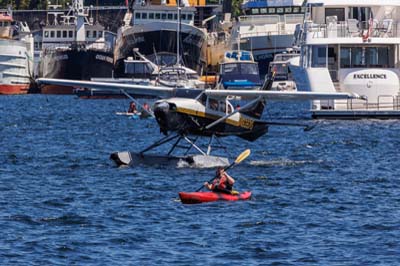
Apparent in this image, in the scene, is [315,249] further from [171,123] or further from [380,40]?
[380,40]

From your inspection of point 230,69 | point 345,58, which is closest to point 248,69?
point 230,69

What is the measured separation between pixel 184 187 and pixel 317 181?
4.19 m

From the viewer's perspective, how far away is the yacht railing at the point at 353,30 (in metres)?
63.7

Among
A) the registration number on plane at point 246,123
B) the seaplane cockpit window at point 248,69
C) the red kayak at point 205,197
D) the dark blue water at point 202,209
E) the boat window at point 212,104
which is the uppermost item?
the boat window at point 212,104

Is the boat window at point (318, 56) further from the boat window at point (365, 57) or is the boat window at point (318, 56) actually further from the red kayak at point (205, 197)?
the red kayak at point (205, 197)

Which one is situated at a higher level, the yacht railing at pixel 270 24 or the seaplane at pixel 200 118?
the yacht railing at pixel 270 24

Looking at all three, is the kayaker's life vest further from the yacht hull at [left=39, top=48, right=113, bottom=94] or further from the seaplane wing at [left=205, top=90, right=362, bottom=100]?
the yacht hull at [left=39, top=48, right=113, bottom=94]

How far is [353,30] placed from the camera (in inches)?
2527

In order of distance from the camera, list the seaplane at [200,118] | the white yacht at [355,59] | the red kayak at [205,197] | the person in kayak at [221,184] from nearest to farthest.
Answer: the red kayak at [205,197] < the person in kayak at [221,184] < the seaplane at [200,118] < the white yacht at [355,59]

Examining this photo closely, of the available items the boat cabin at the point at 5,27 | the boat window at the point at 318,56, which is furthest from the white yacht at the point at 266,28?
the boat window at the point at 318,56

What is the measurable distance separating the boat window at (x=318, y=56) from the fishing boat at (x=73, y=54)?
5468cm

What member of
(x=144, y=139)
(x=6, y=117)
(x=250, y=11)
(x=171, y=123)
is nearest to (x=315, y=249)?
(x=171, y=123)

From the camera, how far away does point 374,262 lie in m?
23.7

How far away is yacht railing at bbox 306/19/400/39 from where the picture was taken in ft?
209
